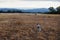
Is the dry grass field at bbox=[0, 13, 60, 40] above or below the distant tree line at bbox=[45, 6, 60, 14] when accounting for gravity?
below

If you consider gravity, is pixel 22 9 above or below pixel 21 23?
above

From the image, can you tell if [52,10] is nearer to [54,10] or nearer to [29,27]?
[54,10]

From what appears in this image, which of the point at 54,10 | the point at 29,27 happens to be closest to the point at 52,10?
the point at 54,10

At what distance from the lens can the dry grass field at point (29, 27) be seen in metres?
1.40

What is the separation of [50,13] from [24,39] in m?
0.40

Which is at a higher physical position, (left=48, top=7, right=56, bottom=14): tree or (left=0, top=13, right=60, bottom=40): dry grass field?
(left=48, top=7, right=56, bottom=14): tree

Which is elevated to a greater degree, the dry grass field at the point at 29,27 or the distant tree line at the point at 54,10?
the distant tree line at the point at 54,10

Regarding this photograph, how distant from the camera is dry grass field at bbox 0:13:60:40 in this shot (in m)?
1.40

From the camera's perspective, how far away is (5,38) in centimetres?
140

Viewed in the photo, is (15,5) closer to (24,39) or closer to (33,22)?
(33,22)

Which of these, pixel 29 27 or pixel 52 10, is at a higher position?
pixel 52 10

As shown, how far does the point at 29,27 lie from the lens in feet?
4.64

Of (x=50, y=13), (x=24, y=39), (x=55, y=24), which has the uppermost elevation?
(x=50, y=13)

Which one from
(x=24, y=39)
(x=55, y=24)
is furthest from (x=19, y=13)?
(x=55, y=24)
